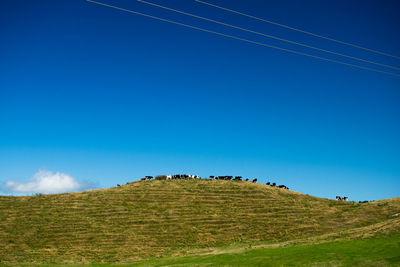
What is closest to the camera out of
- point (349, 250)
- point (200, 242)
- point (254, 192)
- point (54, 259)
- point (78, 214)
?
point (349, 250)

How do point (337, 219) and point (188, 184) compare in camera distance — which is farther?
point (188, 184)

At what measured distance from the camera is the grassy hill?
4869 cm

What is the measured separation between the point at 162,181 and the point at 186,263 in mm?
47120

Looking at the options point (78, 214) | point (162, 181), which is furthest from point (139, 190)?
point (78, 214)

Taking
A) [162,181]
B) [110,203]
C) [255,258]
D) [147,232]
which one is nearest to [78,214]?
[110,203]

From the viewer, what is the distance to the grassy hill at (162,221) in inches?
1917

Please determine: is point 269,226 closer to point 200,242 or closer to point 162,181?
point 200,242

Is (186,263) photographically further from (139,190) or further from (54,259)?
(139,190)

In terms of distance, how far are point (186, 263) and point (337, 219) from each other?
114ft

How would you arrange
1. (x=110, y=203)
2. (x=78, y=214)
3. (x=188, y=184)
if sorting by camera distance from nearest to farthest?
1. (x=78, y=214)
2. (x=110, y=203)
3. (x=188, y=184)

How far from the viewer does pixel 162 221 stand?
58938mm

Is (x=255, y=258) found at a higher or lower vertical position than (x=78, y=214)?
lower

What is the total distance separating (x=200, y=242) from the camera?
169 ft

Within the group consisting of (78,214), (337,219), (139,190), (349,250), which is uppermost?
(139,190)
